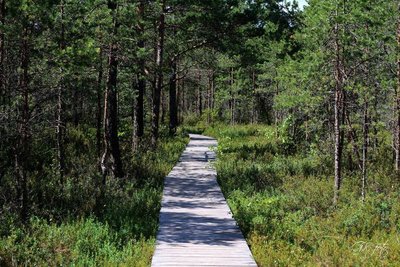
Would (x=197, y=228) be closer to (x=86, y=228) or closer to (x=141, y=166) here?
(x=86, y=228)

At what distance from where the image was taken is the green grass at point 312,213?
8.57 meters

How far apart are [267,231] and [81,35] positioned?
674cm

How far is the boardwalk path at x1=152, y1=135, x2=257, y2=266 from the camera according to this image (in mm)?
8281

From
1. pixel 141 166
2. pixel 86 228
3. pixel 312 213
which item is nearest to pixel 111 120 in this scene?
pixel 141 166

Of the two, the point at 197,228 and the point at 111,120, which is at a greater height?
the point at 111,120

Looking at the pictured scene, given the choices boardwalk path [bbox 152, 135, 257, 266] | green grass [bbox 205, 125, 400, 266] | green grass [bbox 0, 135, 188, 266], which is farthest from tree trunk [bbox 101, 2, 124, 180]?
green grass [bbox 205, 125, 400, 266]

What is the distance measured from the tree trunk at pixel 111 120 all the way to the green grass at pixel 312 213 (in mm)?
3657

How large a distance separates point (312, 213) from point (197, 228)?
3.25 m

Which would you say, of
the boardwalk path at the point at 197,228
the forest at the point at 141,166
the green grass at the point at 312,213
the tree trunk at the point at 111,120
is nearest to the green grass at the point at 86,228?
the forest at the point at 141,166

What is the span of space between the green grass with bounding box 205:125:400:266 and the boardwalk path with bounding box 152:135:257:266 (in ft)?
1.08

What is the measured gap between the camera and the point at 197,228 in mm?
10367

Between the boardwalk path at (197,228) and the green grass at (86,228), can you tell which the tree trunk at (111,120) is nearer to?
the green grass at (86,228)

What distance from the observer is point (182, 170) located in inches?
727

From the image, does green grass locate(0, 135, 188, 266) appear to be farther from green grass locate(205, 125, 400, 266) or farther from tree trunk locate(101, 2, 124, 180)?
→ green grass locate(205, 125, 400, 266)
